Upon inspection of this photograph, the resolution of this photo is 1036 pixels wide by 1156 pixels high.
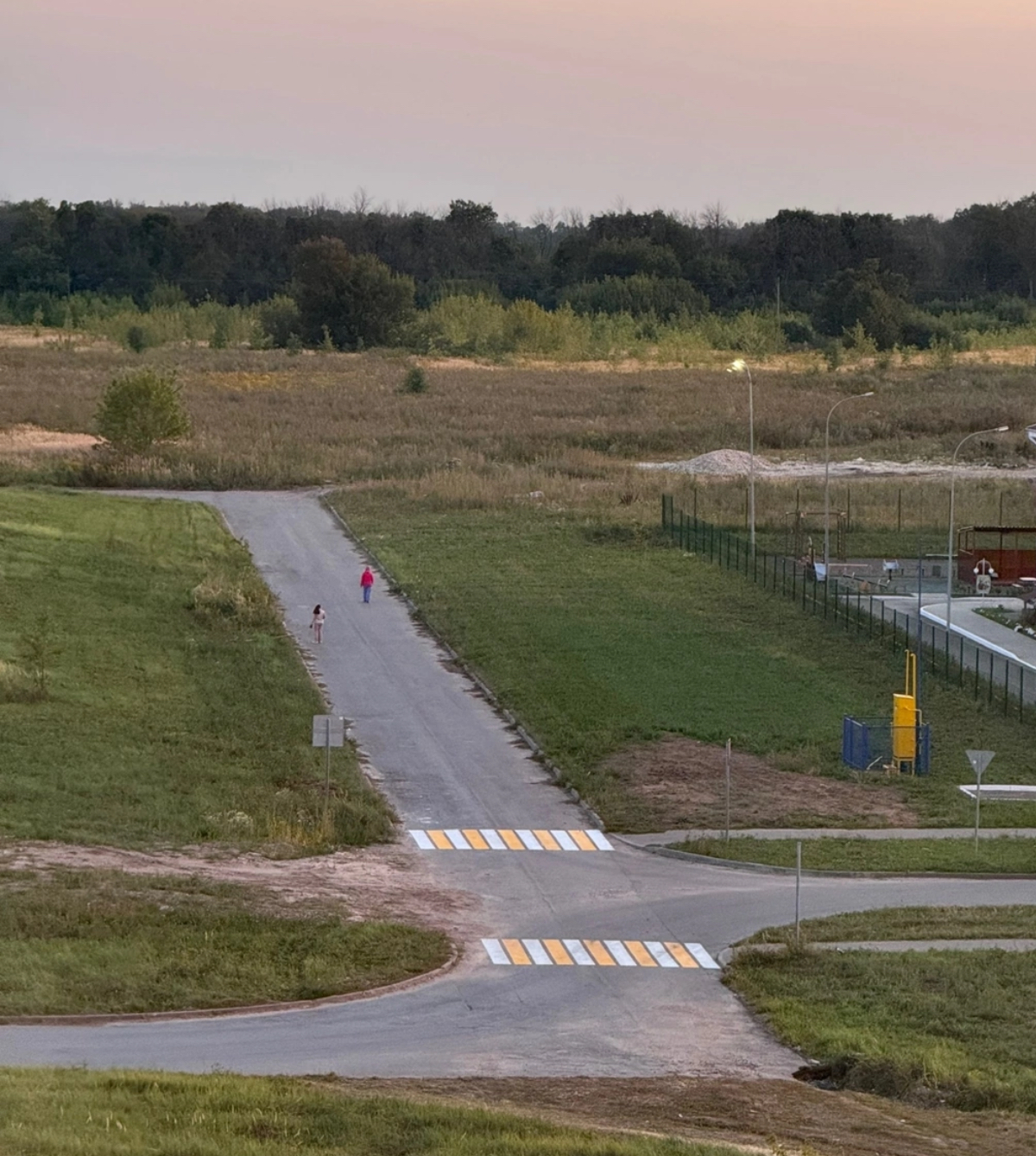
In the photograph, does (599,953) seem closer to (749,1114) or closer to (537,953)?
(537,953)

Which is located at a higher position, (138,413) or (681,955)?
(138,413)

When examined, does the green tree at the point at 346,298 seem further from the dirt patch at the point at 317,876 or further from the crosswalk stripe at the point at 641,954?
the crosswalk stripe at the point at 641,954

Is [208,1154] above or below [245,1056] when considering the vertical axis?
above

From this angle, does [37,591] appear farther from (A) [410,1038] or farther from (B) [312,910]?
(A) [410,1038]

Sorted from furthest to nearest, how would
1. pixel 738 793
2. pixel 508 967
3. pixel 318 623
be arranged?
1. pixel 318 623
2. pixel 738 793
3. pixel 508 967

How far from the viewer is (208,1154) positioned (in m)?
15.4

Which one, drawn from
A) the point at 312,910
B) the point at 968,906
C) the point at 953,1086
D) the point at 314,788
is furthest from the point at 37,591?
the point at 953,1086

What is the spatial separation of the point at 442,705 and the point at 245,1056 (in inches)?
986

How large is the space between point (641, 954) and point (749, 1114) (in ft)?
27.2

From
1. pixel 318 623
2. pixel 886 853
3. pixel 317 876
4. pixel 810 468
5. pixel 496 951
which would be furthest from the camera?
pixel 810 468

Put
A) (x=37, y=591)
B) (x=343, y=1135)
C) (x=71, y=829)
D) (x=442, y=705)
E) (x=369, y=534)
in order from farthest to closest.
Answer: (x=369, y=534) < (x=37, y=591) < (x=442, y=705) < (x=71, y=829) < (x=343, y=1135)

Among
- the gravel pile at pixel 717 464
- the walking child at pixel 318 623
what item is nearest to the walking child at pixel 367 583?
the walking child at pixel 318 623

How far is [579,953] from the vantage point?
2784 centimetres

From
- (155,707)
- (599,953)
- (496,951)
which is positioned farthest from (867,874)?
(155,707)
